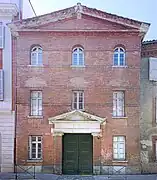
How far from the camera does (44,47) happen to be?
27.4 m

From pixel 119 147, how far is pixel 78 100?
13.5ft

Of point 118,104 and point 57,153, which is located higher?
point 118,104

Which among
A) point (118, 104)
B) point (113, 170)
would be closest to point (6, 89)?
point (118, 104)

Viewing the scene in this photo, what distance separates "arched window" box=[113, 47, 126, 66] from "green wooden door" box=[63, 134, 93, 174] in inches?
205

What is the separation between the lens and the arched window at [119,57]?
90.5ft

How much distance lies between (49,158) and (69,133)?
208 cm

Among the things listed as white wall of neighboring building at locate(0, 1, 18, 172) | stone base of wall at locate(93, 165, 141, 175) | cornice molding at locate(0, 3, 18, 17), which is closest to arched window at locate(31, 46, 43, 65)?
white wall of neighboring building at locate(0, 1, 18, 172)

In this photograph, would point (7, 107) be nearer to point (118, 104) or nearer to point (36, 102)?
point (36, 102)

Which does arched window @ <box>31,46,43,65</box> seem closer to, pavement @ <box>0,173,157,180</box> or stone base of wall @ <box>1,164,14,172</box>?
stone base of wall @ <box>1,164,14,172</box>

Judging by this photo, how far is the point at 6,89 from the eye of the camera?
1070 inches

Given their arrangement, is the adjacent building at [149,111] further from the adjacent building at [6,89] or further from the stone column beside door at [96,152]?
the adjacent building at [6,89]

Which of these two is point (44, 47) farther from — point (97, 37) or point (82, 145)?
point (82, 145)

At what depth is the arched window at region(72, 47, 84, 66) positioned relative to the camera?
1086 inches

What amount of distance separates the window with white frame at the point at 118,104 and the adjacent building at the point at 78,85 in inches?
0.5
